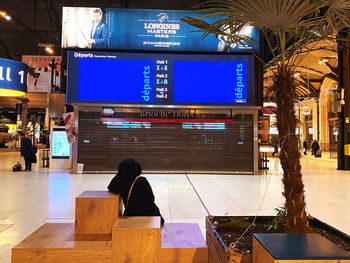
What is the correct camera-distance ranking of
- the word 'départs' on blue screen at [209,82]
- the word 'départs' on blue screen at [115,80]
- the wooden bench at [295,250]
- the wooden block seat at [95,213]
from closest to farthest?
the wooden bench at [295,250], the wooden block seat at [95,213], the word 'départs' on blue screen at [115,80], the word 'départs' on blue screen at [209,82]

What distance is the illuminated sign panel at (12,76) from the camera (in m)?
9.42

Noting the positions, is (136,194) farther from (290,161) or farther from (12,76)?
(12,76)

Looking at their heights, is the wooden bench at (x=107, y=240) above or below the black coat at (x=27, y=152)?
below

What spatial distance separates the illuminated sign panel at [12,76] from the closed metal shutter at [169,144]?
93.0 inches

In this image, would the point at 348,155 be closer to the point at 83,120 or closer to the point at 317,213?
the point at 317,213


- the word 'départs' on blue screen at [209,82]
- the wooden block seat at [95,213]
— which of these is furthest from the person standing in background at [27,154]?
the wooden block seat at [95,213]

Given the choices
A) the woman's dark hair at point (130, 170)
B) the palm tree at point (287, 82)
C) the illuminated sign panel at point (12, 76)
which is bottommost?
the woman's dark hair at point (130, 170)

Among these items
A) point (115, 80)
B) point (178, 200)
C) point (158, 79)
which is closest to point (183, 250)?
point (178, 200)

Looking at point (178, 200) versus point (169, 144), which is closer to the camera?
point (178, 200)

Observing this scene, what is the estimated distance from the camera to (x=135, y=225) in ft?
8.13

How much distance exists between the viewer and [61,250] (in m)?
2.54

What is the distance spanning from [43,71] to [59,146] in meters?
9.49

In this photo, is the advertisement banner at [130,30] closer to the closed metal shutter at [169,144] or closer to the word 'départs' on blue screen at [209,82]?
the word 'départs' on blue screen at [209,82]

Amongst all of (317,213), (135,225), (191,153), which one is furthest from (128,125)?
(135,225)
